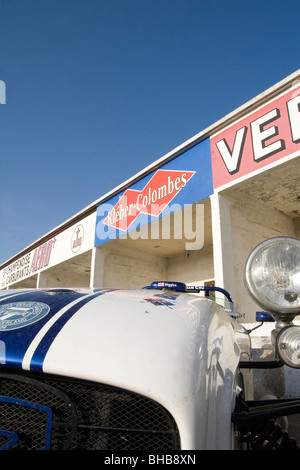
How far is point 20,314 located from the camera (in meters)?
1.14

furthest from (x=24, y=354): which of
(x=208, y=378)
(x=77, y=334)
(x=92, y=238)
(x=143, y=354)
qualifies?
(x=92, y=238)

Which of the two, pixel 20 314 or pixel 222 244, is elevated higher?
pixel 222 244

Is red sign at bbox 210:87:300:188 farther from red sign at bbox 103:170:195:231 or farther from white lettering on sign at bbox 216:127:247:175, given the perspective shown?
red sign at bbox 103:170:195:231

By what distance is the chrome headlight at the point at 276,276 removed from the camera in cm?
128

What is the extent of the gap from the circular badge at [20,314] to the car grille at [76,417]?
0.20m

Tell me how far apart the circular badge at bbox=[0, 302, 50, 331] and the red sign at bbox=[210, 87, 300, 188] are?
532 cm

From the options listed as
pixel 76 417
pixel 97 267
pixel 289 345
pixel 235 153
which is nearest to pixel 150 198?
pixel 235 153

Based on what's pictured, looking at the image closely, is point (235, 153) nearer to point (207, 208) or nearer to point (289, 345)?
point (207, 208)

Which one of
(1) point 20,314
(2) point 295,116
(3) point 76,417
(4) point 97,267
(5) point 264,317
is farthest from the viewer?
(4) point 97,267

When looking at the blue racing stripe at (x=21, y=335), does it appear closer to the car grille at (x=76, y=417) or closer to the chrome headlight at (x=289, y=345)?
the car grille at (x=76, y=417)

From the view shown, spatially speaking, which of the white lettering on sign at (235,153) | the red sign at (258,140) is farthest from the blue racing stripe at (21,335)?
the white lettering on sign at (235,153)

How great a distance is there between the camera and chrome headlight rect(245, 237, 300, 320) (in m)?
1.28

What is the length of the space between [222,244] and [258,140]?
2244 mm

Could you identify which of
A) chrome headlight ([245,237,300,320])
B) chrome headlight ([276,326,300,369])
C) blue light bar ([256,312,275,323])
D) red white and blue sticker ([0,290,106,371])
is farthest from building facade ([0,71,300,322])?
red white and blue sticker ([0,290,106,371])
